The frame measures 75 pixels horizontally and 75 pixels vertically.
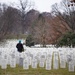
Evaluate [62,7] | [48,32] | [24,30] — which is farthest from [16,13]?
[48,32]

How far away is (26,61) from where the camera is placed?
11.8 m

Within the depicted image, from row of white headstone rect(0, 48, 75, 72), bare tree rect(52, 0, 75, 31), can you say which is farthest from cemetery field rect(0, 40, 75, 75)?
bare tree rect(52, 0, 75, 31)

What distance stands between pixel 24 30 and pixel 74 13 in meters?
20.7

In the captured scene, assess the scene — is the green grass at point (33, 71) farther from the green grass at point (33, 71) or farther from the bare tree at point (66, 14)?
the bare tree at point (66, 14)

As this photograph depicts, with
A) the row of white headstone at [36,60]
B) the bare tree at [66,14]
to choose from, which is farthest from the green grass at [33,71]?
the bare tree at [66,14]

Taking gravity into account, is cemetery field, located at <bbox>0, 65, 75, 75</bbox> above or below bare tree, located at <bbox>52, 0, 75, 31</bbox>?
below

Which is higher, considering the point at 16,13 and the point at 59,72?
the point at 16,13

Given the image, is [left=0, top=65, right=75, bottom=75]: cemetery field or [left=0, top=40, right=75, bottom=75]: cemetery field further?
[left=0, top=40, right=75, bottom=75]: cemetery field

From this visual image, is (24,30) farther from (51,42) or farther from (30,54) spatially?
(30,54)

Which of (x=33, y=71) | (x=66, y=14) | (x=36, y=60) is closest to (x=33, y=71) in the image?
(x=33, y=71)

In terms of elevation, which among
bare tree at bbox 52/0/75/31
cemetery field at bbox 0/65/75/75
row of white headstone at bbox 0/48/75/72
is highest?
bare tree at bbox 52/0/75/31

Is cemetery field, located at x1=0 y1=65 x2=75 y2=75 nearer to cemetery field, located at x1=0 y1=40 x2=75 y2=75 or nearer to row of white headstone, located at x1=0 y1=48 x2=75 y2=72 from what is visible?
cemetery field, located at x1=0 y1=40 x2=75 y2=75

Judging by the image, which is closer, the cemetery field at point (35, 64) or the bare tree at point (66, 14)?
the cemetery field at point (35, 64)

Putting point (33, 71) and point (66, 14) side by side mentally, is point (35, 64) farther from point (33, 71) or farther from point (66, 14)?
point (66, 14)
